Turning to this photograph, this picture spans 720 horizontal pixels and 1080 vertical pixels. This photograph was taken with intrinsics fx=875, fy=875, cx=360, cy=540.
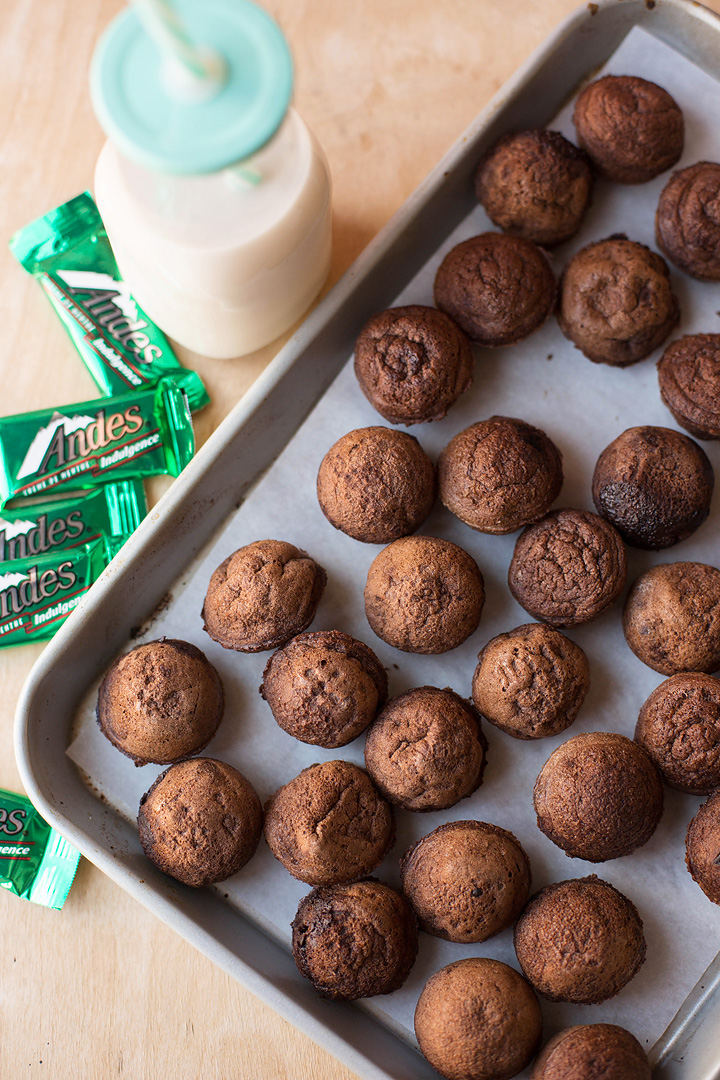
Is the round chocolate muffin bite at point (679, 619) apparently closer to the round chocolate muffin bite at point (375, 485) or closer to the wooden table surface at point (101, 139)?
the round chocolate muffin bite at point (375, 485)

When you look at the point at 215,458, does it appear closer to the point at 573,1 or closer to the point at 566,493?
the point at 566,493

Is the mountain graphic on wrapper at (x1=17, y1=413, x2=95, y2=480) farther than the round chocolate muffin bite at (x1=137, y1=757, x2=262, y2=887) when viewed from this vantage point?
Yes

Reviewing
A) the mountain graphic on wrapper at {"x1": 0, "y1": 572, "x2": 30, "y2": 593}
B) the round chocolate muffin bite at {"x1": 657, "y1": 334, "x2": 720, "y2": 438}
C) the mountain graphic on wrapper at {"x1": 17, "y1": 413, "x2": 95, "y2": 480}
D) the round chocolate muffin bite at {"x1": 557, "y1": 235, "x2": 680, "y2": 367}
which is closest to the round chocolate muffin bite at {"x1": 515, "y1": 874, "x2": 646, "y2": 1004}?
the round chocolate muffin bite at {"x1": 657, "y1": 334, "x2": 720, "y2": 438}

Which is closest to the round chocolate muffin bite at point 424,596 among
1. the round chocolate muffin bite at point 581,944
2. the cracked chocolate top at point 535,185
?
the round chocolate muffin bite at point 581,944

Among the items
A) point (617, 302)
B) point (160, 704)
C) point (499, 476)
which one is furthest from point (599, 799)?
A: point (617, 302)

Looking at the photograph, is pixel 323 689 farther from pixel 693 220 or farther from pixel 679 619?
pixel 693 220

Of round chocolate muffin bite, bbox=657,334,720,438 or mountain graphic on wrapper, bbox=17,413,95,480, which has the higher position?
round chocolate muffin bite, bbox=657,334,720,438

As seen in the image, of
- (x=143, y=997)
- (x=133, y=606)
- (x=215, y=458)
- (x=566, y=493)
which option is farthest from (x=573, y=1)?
(x=143, y=997)

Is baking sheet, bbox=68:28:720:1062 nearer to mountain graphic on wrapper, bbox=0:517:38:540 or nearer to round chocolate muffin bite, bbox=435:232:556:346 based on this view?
round chocolate muffin bite, bbox=435:232:556:346
